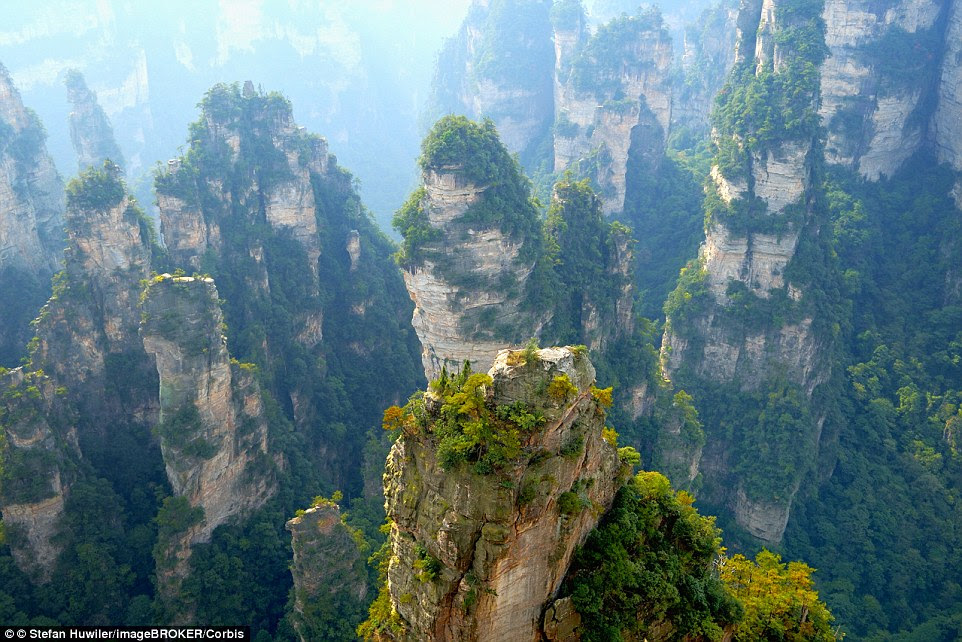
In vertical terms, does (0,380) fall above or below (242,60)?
below

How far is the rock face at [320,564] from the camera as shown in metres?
27.9

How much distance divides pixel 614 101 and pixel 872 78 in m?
19.8

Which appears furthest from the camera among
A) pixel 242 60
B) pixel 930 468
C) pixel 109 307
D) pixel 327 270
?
pixel 242 60

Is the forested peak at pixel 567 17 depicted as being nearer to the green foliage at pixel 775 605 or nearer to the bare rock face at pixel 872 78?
the bare rock face at pixel 872 78

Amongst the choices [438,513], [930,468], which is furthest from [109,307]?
[930,468]

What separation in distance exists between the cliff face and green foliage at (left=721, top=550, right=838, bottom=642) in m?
18.4

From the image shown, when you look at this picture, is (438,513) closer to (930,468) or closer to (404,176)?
(930,468)

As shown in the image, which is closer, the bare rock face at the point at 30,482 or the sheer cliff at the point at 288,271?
the bare rock face at the point at 30,482

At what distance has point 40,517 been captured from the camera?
28.3 metres

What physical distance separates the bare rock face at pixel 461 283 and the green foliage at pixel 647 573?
626 inches

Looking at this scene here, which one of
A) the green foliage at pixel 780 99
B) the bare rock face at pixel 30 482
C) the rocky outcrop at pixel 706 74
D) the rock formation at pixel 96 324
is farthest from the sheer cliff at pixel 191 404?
the rocky outcrop at pixel 706 74

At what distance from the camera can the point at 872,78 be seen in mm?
48625

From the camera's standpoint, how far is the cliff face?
40.7 m

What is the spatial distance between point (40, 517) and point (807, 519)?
35198 mm
